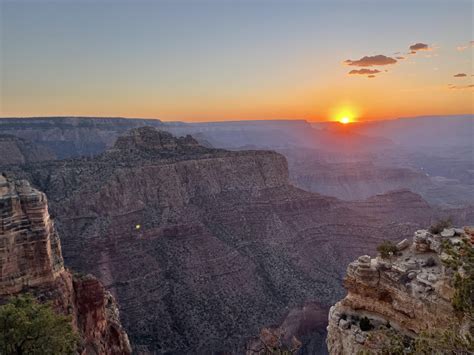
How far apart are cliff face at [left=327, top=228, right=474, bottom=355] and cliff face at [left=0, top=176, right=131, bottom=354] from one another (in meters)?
15.2

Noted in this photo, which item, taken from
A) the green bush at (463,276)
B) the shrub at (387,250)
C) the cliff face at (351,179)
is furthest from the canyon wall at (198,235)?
the cliff face at (351,179)

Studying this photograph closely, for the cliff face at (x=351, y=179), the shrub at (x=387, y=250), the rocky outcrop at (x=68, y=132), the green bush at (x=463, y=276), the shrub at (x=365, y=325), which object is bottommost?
the cliff face at (x=351, y=179)

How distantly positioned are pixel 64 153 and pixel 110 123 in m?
23.7

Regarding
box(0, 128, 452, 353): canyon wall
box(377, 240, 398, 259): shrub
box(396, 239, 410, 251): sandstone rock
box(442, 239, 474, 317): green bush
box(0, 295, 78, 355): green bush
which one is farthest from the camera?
box(0, 128, 452, 353): canyon wall

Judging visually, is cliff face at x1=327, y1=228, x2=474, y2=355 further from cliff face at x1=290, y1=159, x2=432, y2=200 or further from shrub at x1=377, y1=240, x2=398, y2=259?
cliff face at x1=290, y1=159, x2=432, y2=200

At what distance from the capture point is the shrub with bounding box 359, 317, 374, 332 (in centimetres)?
1883

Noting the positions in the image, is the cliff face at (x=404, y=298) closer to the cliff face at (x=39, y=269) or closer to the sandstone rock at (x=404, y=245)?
the sandstone rock at (x=404, y=245)

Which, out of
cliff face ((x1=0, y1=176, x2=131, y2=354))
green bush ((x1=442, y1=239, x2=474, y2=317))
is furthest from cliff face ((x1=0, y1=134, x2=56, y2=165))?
green bush ((x1=442, y1=239, x2=474, y2=317))

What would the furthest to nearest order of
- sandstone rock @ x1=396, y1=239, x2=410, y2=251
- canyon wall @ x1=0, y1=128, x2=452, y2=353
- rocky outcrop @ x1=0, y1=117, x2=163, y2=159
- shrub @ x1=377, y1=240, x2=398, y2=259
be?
1. rocky outcrop @ x1=0, y1=117, x2=163, y2=159
2. canyon wall @ x1=0, y1=128, x2=452, y2=353
3. sandstone rock @ x1=396, y1=239, x2=410, y2=251
4. shrub @ x1=377, y1=240, x2=398, y2=259

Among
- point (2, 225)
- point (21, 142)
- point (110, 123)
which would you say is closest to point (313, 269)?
point (2, 225)

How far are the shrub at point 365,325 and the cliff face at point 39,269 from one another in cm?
1549

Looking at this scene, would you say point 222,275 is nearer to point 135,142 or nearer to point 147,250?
point 147,250

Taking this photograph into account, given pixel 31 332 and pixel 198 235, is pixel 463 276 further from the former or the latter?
pixel 198 235

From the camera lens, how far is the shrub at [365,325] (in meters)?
18.8
